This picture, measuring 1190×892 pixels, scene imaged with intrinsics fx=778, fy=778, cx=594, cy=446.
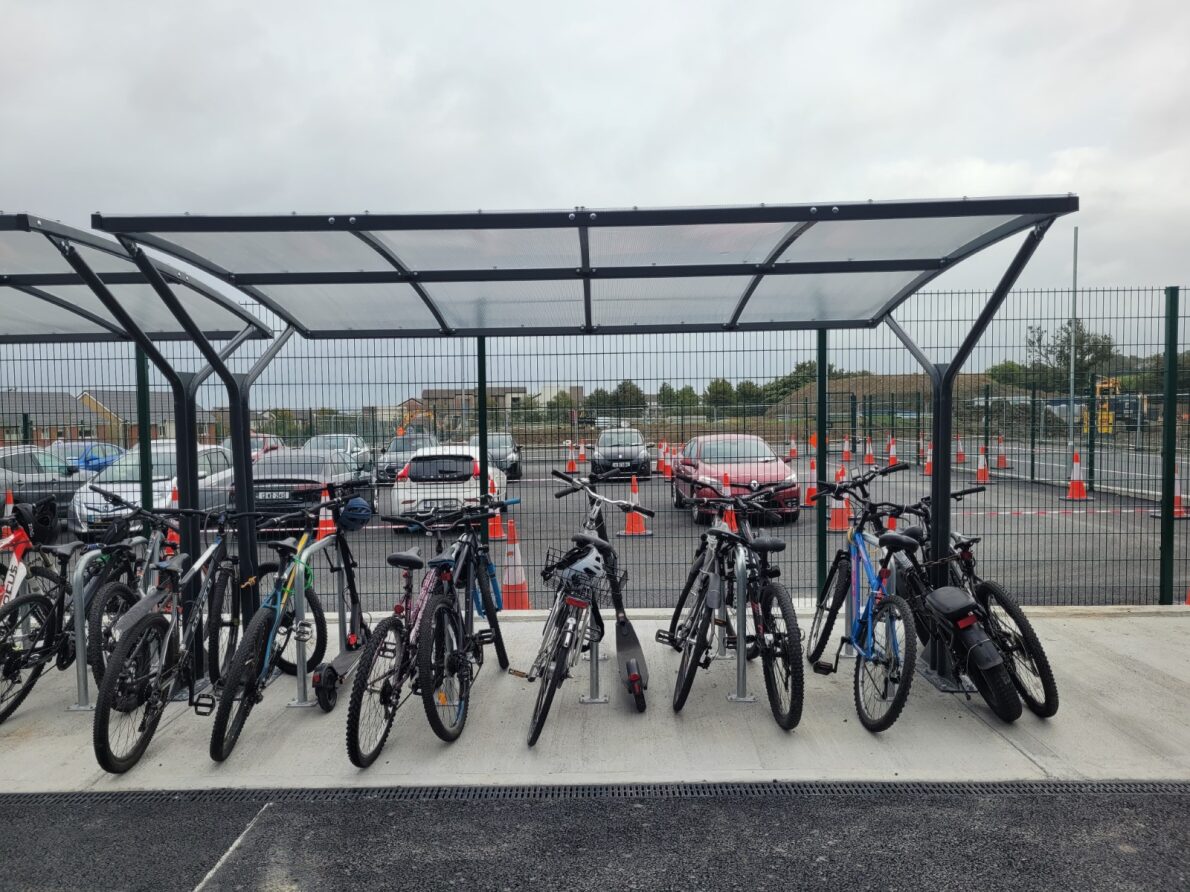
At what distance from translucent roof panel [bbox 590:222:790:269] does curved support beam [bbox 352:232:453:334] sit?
3.69ft

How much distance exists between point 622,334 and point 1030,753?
375 cm

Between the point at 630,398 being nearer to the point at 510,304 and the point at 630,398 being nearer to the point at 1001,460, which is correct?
the point at 510,304

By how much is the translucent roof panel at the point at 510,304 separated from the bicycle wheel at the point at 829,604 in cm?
243

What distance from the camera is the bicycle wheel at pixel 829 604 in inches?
A: 181

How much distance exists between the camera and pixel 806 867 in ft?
9.12

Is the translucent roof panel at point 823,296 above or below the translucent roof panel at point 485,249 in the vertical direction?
below

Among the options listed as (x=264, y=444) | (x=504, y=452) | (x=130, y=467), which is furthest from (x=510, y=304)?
(x=130, y=467)

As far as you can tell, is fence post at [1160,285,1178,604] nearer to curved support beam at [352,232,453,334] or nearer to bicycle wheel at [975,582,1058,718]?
bicycle wheel at [975,582,1058,718]

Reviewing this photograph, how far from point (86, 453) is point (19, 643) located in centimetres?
296

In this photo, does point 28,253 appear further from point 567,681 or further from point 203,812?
point 567,681

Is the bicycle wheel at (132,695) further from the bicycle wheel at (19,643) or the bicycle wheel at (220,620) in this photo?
the bicycle wheel at (19,643)

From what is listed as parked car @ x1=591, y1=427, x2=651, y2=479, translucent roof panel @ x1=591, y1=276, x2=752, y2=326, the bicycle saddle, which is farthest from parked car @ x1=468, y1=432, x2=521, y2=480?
the bicycle saddle

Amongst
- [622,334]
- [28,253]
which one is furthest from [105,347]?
[622,334]


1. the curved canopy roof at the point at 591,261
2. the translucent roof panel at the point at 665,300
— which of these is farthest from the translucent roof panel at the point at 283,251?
the translucent roof panel at the point at 665,300
